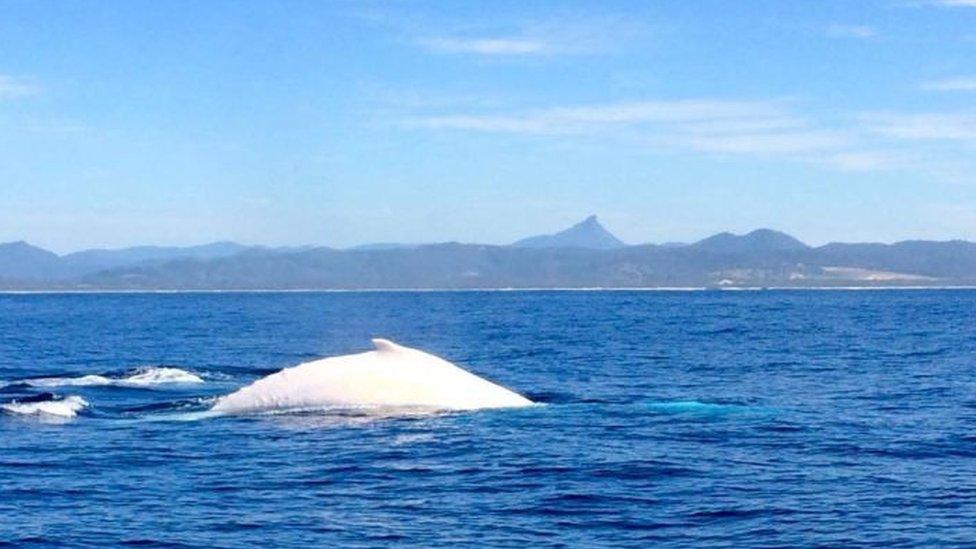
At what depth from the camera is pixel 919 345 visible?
70000 mm

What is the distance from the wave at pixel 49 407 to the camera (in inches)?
1328

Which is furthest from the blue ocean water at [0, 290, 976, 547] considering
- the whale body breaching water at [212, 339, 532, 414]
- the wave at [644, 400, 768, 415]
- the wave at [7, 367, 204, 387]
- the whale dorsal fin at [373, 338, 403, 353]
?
the whale dorsal fin at [373, 338, 403, 353]

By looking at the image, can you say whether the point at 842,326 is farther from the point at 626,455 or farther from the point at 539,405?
the point at 626,455

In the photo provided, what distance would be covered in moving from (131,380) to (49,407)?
8847 mm

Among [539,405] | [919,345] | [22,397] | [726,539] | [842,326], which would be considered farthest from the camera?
[842,326]

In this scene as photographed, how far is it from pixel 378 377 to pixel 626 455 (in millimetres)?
8013

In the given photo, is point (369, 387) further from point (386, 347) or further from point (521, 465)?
point (521, 465)

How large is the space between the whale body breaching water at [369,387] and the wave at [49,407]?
3641mm

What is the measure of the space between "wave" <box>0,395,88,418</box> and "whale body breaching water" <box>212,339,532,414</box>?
143 inches

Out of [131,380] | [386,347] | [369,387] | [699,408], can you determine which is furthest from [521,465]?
[131,380]

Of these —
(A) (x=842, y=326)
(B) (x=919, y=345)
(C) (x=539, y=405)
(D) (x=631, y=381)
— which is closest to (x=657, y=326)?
(A) (x=842, y=326)

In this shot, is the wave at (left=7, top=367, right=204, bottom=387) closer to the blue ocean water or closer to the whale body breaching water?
the blue ocean water

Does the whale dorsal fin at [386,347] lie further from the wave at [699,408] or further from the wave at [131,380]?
the wave at [131,380]

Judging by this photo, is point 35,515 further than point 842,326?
No
